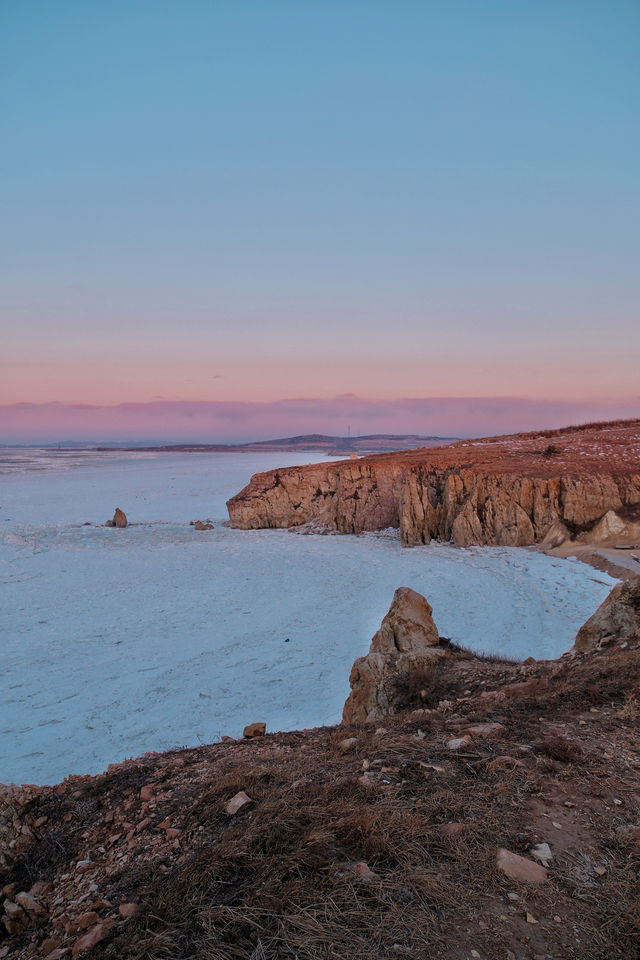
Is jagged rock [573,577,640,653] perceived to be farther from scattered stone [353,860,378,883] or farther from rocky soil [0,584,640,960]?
scattered stone [353,860,378,883]

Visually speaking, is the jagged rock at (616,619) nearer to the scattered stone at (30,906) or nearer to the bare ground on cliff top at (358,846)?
the bare ground on cliff top at (358,846)

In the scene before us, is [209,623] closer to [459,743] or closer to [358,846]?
[459,743]

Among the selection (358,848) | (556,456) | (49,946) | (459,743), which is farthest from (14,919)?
(556,456)

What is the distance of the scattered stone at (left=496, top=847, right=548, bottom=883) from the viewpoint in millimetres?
2564

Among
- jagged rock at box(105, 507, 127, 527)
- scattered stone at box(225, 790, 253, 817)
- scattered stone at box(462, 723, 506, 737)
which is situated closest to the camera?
scattered stone at box(225, 790, 253, 817)

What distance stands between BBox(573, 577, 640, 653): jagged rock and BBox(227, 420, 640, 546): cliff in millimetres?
13964

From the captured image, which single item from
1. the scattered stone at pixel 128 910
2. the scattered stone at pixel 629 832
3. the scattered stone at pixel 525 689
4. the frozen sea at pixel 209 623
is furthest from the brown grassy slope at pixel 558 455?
the scattered stone at pixel 128 910

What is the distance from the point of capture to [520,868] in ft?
8.57

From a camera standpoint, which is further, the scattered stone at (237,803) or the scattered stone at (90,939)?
the scattered stone at (237,803)

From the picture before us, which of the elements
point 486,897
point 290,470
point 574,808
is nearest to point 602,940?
point 486,897

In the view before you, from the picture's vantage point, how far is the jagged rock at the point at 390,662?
7.46 meters

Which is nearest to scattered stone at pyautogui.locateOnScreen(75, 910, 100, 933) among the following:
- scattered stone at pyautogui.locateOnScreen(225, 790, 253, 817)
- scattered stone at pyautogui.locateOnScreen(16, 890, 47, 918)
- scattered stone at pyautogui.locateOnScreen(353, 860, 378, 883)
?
scattered stone at pyautogui.locateOnScreen(16, 890, 47, 918)

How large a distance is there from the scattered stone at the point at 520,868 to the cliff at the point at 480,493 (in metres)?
20.7

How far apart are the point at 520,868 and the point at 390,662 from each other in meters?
5.29
